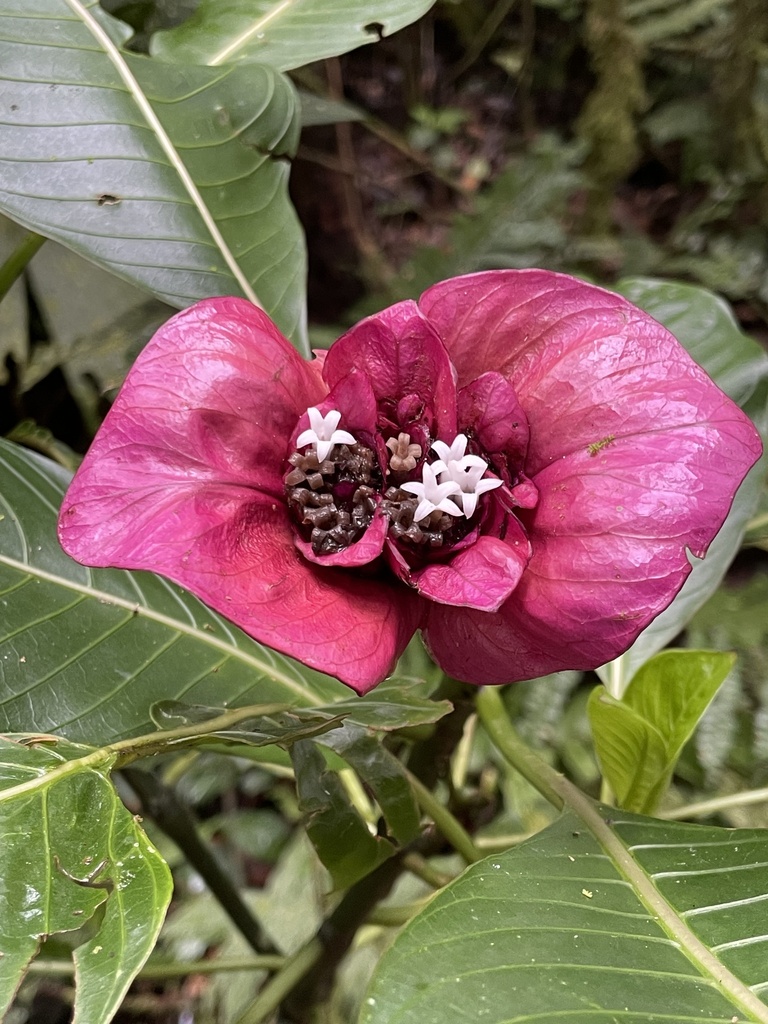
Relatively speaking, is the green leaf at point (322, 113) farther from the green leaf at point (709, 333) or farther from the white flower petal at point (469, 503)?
the white flower petal at point (469, 503)

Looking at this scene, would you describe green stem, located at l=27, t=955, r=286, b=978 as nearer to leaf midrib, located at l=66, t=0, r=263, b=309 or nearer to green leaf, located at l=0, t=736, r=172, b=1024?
green leaf, located at l=0, t=736, r=172, b=1024

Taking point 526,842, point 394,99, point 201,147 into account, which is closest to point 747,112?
point 394,99

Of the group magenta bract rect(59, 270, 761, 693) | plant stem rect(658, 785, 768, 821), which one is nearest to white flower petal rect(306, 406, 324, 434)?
magenta bract rect(59, 270, 761, 693)

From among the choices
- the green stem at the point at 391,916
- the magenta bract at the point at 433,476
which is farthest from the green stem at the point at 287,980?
the magenta bract at the point at 433,476

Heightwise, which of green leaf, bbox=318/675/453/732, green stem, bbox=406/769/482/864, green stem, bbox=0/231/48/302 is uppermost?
green stem, bbox=0/231/48/302

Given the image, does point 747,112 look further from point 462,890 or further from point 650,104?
point 462,890
